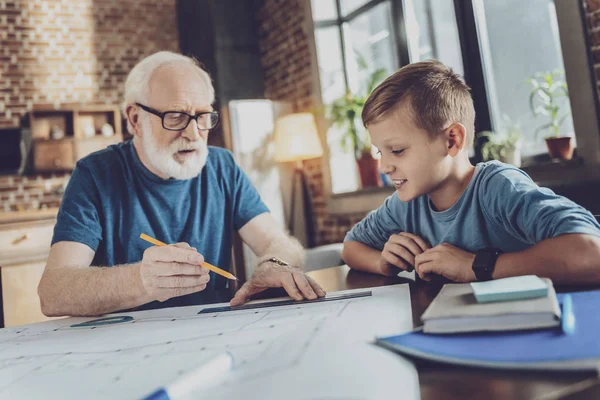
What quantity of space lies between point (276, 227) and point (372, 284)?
702 mm

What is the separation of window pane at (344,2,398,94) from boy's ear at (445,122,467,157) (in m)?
2.51

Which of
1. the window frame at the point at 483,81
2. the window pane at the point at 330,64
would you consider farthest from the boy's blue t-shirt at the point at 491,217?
the window pane at the point at 330,64

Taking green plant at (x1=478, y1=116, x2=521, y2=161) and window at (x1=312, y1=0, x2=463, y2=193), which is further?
window at (x1=312, y1=0, x2=463, y2=193)

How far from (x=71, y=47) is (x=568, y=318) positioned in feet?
17.2

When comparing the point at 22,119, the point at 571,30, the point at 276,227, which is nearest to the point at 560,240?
the point at 276,227

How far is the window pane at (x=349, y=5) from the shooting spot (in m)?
4.20

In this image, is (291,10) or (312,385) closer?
(312,385)

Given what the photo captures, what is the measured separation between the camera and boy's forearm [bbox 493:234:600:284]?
0.85 metres

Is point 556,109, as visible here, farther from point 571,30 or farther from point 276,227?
point 276,227

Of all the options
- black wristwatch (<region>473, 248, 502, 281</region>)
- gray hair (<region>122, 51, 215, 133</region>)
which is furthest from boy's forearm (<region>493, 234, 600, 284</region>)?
gray hair (<region>122, 51, 215, 133</region>)

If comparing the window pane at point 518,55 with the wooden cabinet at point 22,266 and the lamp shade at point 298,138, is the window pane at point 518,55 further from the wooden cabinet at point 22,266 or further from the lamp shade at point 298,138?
the wooden cabinet at point 22,266

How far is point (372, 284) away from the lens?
1137mm

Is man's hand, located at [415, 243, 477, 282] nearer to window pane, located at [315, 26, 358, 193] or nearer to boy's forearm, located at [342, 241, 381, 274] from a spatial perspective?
boy's forearm, located at [342, 241, 381, 274]

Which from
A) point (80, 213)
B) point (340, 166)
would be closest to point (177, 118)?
point (80, 213)
